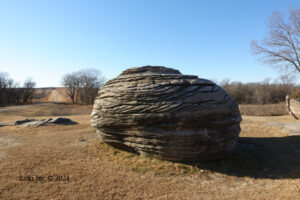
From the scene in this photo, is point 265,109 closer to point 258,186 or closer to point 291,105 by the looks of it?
point 291,105

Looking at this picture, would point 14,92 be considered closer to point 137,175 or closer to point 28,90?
point 28,90

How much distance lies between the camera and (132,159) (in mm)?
5777

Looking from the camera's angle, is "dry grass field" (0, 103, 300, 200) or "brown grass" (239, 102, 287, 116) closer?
"dry grass field" (0, 103, 300, 200)

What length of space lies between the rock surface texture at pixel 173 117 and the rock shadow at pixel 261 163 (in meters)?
0.34

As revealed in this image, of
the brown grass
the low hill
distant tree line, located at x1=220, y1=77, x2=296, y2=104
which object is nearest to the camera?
the brown grass

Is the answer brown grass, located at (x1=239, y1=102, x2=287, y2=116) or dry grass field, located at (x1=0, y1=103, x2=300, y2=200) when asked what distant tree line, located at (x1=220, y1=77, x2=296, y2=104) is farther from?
dry grass field, located at (x1=0, y1=103, x2=300, y2=200)

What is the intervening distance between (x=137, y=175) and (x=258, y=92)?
3161cm

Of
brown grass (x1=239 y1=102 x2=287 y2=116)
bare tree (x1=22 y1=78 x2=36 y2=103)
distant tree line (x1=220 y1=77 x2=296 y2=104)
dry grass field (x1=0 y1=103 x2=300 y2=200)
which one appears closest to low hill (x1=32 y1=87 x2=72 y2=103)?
bare tree (x1=22 y1=78 x2=36 y2=103)

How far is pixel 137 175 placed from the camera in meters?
4.85

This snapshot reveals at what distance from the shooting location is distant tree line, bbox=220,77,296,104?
29.2 metres

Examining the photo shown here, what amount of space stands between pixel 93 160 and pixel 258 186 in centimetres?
515

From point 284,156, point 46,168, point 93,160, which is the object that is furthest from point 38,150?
point 284,156

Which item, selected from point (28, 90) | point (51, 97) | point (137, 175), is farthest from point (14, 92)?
point (137, 175)

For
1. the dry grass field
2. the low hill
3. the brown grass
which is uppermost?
the low hill
